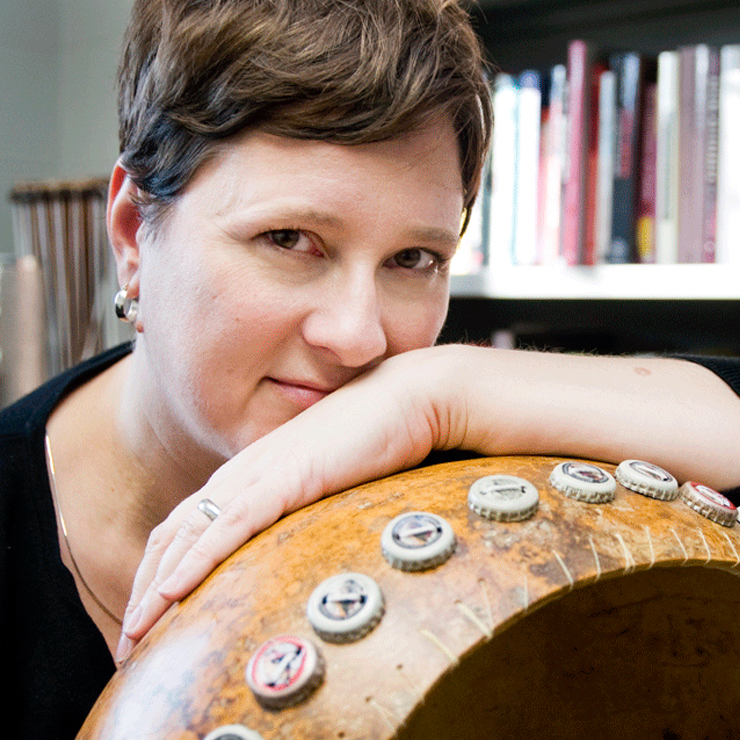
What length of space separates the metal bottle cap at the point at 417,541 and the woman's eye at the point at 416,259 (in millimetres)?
389

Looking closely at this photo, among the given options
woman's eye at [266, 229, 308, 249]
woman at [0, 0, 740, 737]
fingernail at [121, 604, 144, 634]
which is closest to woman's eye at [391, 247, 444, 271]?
woman at [0, 0, 740, 737]

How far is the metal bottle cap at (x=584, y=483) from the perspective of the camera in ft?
1.55

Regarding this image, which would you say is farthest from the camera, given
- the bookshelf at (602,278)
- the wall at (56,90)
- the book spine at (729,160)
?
the wall at (56,90)

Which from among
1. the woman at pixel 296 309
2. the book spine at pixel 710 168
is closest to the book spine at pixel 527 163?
the book spine at pixel 710 168

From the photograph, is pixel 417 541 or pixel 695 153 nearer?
pixel 417 541

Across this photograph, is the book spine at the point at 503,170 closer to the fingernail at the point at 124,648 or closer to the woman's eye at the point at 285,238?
the woman's eye at the point at 285,238

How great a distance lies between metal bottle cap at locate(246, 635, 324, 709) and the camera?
1.18ft

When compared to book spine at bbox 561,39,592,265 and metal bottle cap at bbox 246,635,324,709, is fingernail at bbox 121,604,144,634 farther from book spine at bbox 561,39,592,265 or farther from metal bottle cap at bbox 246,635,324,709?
book spine at bbox 561,39,592,265

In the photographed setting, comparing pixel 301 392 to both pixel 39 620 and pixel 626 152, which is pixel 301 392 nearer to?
pixel 39 620

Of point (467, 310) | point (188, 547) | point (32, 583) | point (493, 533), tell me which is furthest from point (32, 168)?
point (493, 533)

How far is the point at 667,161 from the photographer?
1461 mm

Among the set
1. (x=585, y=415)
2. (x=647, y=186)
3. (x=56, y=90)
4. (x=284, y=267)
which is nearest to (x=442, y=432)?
(x=585, y=415)

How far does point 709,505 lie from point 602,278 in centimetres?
106

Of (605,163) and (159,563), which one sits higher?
(605,163)
